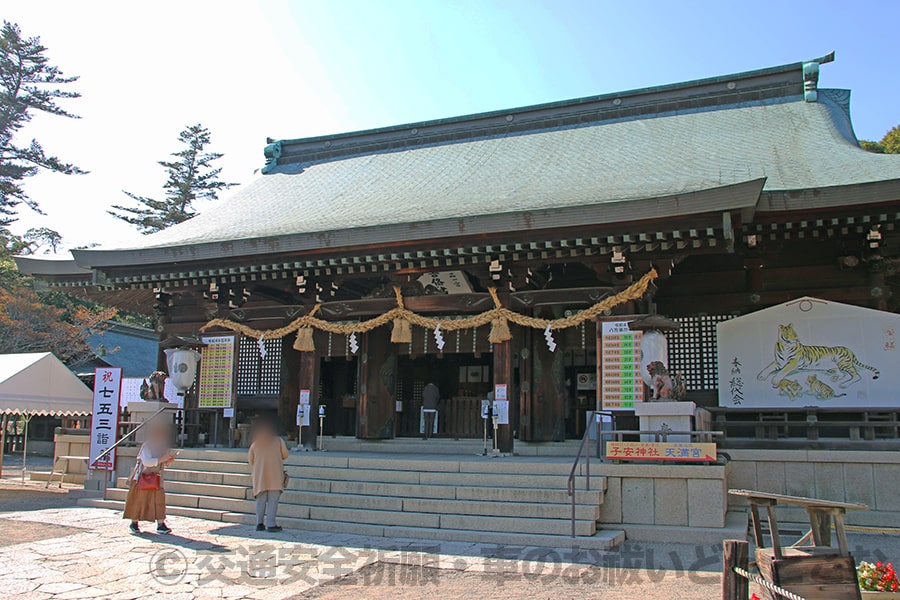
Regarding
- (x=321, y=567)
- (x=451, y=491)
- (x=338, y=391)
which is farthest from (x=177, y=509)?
(x=338, y=391)

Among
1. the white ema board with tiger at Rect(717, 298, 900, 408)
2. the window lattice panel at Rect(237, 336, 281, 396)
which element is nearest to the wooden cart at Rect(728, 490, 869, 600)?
the white ema board with tiger at Rect(717, 298, 900, 408)

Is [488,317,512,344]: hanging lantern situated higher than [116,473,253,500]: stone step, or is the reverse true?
[488,317,512,344]: hanging lantern

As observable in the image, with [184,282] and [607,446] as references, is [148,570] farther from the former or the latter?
[184,282]

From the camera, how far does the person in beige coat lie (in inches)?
332

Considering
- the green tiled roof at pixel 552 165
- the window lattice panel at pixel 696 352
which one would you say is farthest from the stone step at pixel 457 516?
the window lattice panel at pixel 696 352

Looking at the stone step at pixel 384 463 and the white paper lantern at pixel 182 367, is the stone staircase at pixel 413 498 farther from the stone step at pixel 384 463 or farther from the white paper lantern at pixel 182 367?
the white paper lantern at pixel 182 367

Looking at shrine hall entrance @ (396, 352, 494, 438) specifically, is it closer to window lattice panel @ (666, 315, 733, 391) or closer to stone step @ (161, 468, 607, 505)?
window lattice panel @ (666, 315, 733, 391)

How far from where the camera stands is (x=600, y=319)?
10.6m

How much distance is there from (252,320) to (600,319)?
638 centimetres

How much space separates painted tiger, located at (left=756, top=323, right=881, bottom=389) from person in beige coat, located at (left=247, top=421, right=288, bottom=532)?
726cm

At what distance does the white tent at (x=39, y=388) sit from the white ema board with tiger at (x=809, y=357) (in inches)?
479

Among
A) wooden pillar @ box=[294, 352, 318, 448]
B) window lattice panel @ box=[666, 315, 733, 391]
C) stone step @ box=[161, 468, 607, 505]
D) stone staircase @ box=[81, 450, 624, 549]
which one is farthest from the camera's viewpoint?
wooden pillar @ box=[294, 352, 318, 448]

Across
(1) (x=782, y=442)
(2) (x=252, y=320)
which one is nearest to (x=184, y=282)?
(2) (x=252, y=320)

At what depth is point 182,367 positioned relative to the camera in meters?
12.6
